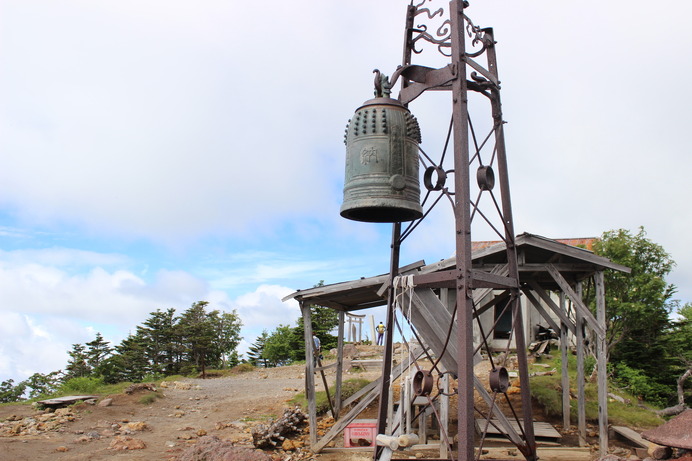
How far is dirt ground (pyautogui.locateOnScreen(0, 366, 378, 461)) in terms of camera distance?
32.4 ft

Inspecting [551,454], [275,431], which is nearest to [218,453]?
[275,431]

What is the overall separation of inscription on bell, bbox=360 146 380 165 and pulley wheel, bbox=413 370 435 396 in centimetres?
208

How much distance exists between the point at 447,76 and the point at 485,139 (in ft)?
3.58

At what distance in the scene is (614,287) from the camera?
15.9 m

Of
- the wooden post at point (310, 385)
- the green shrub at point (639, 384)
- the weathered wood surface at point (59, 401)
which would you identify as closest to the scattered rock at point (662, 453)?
the wooden post at point (310, 385)

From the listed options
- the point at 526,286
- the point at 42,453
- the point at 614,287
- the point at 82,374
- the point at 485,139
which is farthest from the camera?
the point at 82,374

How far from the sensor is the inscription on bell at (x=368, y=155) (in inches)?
199

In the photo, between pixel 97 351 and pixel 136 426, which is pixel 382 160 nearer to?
pixel 136 426

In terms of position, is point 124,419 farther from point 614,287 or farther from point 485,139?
point 614,287

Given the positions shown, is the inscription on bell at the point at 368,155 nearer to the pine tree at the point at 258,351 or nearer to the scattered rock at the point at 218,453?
the scattered rock at the point at 218,453

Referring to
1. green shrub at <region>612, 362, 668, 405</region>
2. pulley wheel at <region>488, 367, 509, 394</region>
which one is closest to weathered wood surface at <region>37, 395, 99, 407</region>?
pulley wheel at <region>488, 367, 509, 394</region>

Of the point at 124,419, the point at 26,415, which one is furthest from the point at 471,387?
the point at 26,415

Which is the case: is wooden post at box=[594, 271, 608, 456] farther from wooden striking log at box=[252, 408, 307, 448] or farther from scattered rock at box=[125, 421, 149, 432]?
scattered rock at box=[125, 421, 149, 432]

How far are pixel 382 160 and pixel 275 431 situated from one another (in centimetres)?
717
